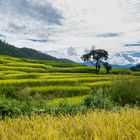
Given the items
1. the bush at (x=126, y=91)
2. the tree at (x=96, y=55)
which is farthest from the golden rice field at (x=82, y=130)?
the tree at (x=96, y=55)

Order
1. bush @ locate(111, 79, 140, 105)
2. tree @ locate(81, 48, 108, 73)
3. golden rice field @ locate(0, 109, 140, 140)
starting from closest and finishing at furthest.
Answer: golden rice field @ locate(0, 109, 140, 140) < bush @ locate(111, 79, 140, 105) < tree @ locate(81, 48, 108, 73)

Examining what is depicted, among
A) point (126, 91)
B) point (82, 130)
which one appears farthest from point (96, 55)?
point (82, 130)

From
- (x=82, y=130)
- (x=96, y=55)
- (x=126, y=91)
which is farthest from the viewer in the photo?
(x=96, y=55)

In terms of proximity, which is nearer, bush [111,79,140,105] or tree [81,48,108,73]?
bush [111,79,140,105]

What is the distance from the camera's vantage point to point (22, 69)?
242 ft

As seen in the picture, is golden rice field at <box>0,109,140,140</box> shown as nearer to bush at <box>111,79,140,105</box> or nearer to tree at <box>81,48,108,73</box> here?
bush at <box>111,79,140,105</box>

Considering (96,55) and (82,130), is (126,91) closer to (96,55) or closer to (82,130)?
(82,130)

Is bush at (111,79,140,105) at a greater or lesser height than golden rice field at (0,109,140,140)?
lesser

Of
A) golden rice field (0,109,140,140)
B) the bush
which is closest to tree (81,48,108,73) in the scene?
the bush

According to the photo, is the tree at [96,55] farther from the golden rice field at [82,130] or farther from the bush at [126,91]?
the golden rice field at [82,130]

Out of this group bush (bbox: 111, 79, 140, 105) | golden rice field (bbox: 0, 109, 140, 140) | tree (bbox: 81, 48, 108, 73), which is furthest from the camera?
tree (bbox: 81, 48, 108, 73)

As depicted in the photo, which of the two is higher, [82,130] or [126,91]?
[82,130]

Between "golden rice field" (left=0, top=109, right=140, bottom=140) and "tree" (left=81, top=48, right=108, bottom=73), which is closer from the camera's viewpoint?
"golden rice field" (left=0, top=109, right=140, bottom=140)

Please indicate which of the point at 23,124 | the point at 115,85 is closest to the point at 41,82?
the point at 115,85
